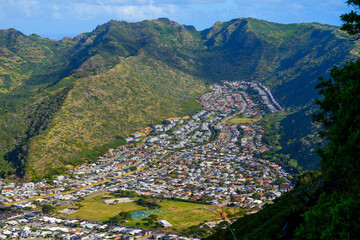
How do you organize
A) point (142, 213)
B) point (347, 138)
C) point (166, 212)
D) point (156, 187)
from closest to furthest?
1. point (347, 138)
2. point (142, 213)
3. point (166, 212)
4. point (156, 187)

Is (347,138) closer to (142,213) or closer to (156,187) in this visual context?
(142,213)

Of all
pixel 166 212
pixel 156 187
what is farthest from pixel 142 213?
pixel 156 187

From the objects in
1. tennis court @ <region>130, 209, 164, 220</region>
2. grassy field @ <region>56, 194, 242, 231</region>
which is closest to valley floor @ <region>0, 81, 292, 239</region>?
grassy field @ <region>56, 194, 242, 231</region>

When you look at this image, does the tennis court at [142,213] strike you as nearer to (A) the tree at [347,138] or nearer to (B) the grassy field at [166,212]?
(B) the grassy field at [166,212]

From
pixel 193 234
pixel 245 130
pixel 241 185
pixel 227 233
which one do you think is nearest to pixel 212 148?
pixel 245 130

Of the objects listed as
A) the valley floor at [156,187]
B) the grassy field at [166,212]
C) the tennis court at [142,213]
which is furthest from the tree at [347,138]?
the tennis court at [142,213]

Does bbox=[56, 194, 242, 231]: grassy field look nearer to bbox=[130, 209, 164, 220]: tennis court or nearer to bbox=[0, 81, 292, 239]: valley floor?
bbox=[0, 81, 292, 239]: valley floor

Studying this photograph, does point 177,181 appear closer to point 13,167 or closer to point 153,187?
point 153,187

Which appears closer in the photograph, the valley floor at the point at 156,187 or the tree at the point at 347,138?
the tree at the point at 347,138
